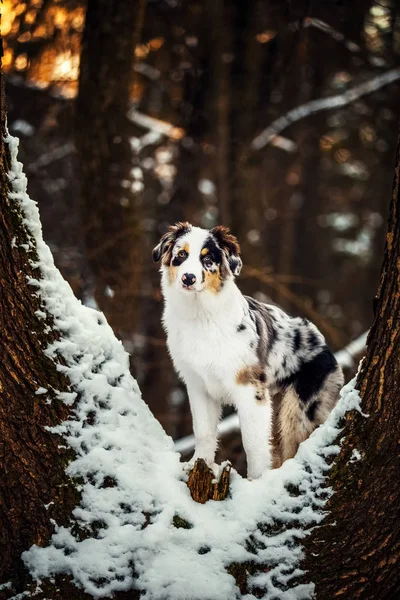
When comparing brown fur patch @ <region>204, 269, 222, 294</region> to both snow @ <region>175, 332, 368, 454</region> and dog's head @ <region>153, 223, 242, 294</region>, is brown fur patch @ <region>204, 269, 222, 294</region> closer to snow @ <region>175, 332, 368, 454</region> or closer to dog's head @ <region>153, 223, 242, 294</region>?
dog's head @ <region>153, 223, 242, 294</region>

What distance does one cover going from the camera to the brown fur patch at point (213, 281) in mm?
4859

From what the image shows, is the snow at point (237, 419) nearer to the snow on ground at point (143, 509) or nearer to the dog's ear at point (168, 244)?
the dog's ear at point (168, 244)

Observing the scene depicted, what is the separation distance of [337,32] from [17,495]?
754 centimetres

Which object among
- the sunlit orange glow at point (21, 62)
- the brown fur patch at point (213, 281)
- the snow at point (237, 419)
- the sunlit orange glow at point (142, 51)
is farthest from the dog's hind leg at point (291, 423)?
the sunlit orange glow at point (142, 51)

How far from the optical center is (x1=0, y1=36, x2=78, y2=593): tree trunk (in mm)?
3709

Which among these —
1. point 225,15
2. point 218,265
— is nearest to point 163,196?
point 225,15

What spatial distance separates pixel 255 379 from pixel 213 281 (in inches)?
30.7

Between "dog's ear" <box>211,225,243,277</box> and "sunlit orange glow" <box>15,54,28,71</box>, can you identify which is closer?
"dog's ear" <box>211,225,243,277</box>

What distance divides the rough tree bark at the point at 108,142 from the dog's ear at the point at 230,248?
2.80 metres

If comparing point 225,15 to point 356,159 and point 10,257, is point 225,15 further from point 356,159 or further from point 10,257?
point 10,257

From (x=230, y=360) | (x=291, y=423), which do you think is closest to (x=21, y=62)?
(x=230, y=360)

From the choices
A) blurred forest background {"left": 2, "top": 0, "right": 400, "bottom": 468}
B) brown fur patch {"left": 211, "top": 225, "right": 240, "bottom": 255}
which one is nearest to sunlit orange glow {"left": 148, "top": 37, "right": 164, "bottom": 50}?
blurred forest background {"left": 2, "top": 0, "right": 400, "bottom": 468}

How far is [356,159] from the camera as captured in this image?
54.0 feet

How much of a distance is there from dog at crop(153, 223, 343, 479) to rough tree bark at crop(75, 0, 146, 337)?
2.74 m
